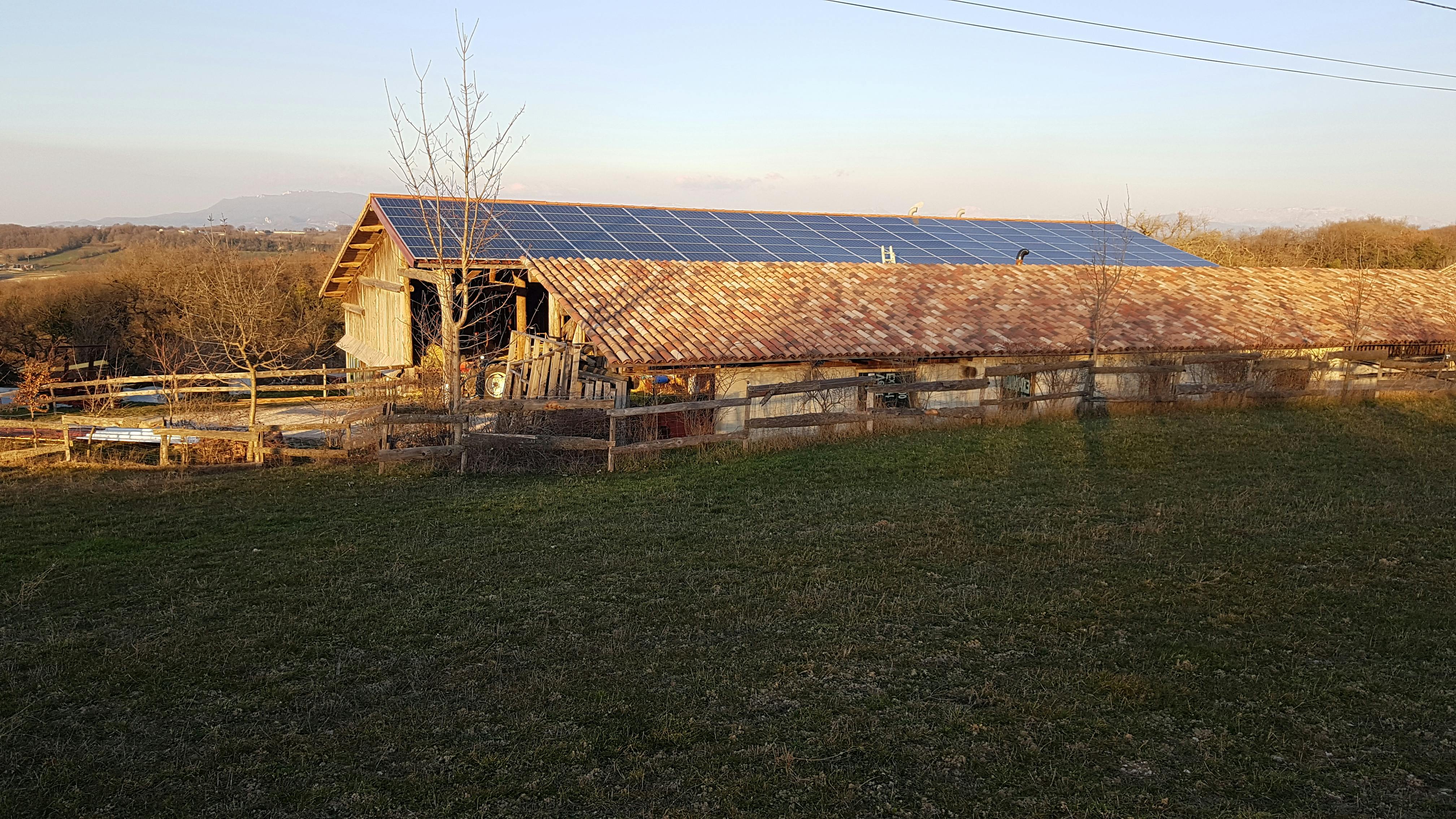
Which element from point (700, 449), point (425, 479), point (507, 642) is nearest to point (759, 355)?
point (700, 449)

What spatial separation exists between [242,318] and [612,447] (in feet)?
42.4

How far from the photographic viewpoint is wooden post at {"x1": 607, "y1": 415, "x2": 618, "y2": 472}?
14.2 m

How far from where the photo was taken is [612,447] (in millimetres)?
14281

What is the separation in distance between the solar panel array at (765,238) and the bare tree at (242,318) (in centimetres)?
432

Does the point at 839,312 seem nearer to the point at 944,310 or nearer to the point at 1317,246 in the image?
the point at 944,310

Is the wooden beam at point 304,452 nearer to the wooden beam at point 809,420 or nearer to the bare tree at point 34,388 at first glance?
the wooden beam at point 809,420

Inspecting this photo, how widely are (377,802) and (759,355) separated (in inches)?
520

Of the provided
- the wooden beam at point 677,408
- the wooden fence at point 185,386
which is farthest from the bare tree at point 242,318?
the wooden beam at point 677,408

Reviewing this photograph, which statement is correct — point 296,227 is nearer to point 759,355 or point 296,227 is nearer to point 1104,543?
point 759,355

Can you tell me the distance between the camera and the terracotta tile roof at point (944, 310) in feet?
58.8

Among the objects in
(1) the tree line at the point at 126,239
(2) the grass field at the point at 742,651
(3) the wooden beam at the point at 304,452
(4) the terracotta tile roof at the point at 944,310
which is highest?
(1) the tree line at the point at 126,239

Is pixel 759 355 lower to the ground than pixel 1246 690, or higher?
higher

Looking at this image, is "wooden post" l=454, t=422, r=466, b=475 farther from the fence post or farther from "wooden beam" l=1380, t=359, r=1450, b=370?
"wooden beam" l=1380, t=359, r=1450, b=370

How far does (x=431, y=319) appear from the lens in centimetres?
2538
